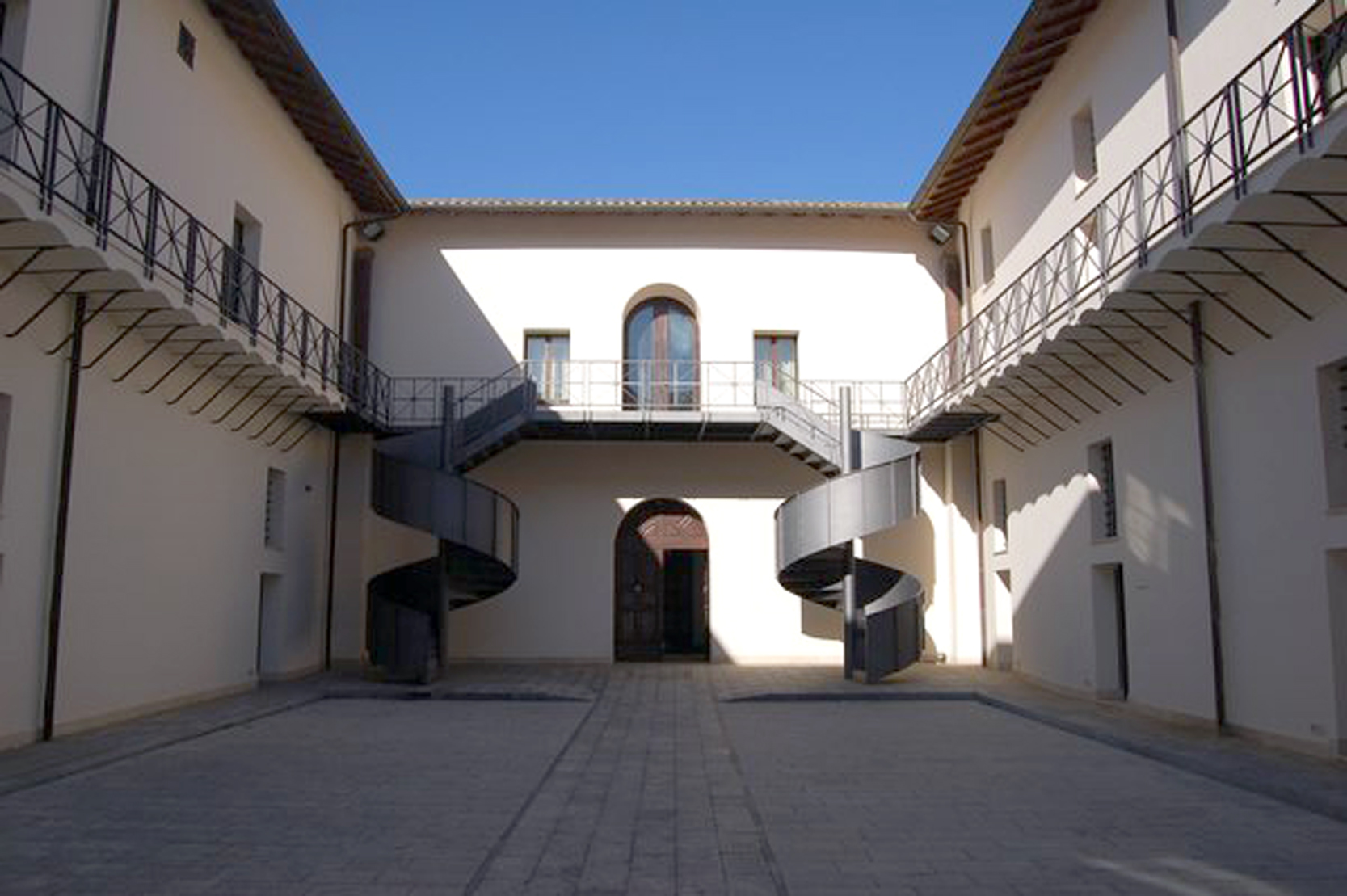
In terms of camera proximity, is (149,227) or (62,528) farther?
(149,227)

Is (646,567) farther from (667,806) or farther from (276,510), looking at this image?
(667,806)

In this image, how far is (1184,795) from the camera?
24.2 feet

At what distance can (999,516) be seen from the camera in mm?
16578

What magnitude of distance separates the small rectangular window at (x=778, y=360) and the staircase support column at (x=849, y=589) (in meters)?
2.37

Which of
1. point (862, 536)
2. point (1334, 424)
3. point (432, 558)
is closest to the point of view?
point (1334, 424)

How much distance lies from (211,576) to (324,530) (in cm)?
A: 390

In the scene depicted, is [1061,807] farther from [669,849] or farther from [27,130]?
[27,130]

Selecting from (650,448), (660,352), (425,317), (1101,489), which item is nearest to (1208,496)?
(1101,489)

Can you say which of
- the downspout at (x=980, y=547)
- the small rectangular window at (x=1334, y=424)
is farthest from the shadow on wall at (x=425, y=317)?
the small rectangular window at (x=1334, y=424)

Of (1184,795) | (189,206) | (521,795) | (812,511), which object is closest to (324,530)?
(189,206)

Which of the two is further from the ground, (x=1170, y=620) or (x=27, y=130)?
(x=27, y=130)

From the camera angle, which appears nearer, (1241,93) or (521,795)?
(521,795)

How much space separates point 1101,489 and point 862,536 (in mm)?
3098

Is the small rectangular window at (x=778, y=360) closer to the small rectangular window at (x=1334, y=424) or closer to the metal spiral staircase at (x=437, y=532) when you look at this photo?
the metal spiral staircase at (x=437, y=532)
